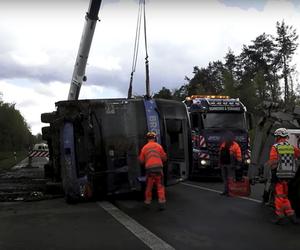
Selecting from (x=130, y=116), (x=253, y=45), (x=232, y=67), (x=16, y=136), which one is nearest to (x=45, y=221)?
(x=130, y=116)

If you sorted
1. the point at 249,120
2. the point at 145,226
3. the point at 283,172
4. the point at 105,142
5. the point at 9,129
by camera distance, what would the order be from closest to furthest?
1. the point at 145,226
2. the point at 283,172
3. the point at 105,142
4. the point at 249,120
5. the point at 9,129

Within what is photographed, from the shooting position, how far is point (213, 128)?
19.6 metres

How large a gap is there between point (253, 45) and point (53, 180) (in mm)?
64286

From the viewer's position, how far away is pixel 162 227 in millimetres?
9398

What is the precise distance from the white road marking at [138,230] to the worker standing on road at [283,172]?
251 centimetres

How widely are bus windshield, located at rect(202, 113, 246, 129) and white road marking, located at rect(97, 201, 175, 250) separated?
8.17 metres

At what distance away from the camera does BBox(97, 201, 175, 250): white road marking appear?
25.9 feet

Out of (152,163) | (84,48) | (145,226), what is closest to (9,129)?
(84,48)

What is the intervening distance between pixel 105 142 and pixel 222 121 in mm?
8019

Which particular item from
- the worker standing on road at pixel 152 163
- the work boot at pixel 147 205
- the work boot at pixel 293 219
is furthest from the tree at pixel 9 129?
the work boot at pixel 293 219

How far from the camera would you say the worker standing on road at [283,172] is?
9648mm

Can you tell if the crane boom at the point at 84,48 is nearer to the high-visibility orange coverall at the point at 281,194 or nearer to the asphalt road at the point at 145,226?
the asphalt road at the point at 145,226

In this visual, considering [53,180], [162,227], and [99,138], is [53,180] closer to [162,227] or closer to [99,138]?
[99,138]

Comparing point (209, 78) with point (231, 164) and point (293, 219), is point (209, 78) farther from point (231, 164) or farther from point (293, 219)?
point (293, 219)
